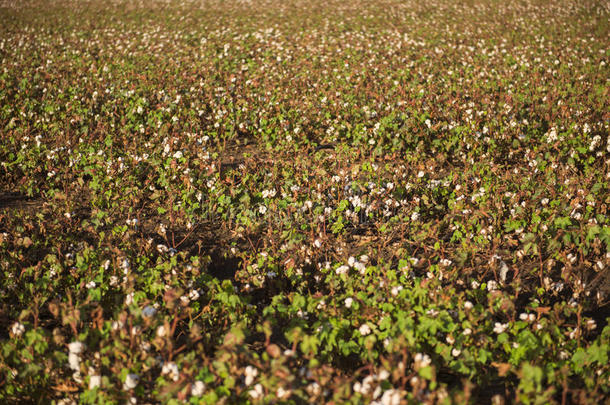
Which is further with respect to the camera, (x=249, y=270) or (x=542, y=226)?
(x=542, y=226)

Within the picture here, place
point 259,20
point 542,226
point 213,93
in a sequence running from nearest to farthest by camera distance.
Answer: point 542,226, point 213,93, point 259,20

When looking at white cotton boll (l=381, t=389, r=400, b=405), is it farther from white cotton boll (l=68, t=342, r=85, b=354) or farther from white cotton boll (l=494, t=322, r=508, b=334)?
white cotton boll (l=68, t=342, r=85, b=354)

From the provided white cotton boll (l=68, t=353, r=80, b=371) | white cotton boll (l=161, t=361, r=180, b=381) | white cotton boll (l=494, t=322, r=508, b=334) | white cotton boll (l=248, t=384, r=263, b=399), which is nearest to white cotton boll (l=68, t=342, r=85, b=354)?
white cotton boll (l=68, t=353, r=80, b=371)

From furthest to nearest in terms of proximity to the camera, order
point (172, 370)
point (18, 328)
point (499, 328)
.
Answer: point (499, 328)
point (18, 328)
point (172, 370)

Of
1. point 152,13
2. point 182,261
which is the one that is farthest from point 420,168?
point 152,13

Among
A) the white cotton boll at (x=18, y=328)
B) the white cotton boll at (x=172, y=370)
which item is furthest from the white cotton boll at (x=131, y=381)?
the white cotton boll at (x=18, y=328)

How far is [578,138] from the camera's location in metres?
5.79

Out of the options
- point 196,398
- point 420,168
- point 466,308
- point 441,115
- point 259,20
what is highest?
point 259,20

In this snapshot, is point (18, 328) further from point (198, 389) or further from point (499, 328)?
point (499, 328)

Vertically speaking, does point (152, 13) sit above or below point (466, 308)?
above

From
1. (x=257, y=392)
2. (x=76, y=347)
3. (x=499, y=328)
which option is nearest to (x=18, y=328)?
(x=76, y=347)

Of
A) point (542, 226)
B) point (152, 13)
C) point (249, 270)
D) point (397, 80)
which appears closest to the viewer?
point (249, 270)

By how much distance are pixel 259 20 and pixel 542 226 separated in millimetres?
13749

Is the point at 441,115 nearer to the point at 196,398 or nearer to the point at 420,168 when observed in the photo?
the point at 420,168
